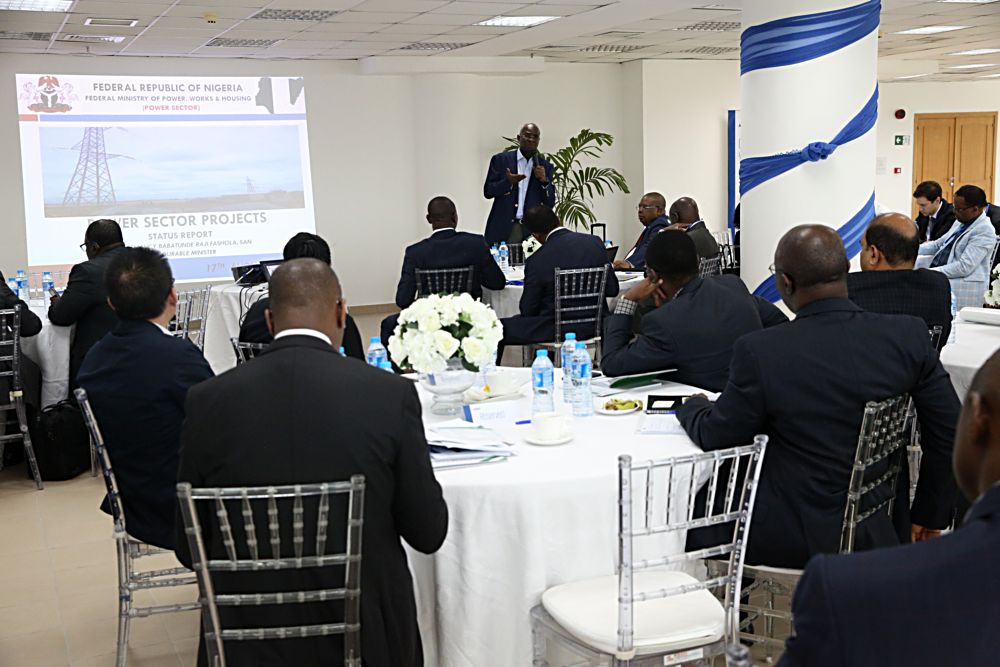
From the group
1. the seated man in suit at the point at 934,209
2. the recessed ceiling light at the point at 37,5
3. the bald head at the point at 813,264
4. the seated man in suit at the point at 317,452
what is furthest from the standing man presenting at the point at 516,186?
the seated man in suit at the point at 317,452

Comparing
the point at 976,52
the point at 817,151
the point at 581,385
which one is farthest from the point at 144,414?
the point at 976,52

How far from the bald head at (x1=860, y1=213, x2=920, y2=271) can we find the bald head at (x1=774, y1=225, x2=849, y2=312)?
1.46 meters

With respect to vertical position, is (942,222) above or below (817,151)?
below

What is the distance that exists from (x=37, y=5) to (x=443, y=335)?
6.06 metres

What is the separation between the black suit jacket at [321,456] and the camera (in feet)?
7.46

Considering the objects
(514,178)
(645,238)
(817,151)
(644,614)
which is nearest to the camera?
(644,614)

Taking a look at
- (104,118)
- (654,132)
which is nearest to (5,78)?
(104,118)

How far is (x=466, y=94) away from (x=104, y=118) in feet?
13.4

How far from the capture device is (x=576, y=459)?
3027 mm

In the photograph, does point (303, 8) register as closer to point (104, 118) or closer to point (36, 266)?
point (104, 118)

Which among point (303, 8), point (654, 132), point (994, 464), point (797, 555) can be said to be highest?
point (303, 8)

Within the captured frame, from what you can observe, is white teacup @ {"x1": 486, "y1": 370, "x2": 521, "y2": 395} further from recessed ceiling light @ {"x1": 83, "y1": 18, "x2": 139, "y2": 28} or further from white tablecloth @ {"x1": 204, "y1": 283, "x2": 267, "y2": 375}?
recessed ceiling light @ {"x1": 83, "y1": 18, "x2": 139, "y2": 28}

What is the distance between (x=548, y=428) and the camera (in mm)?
3191

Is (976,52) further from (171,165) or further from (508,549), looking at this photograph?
(508,549)
